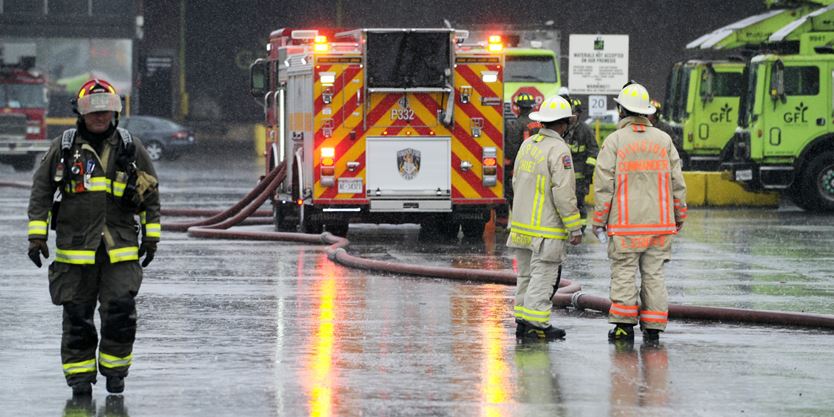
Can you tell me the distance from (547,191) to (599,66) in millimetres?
17982

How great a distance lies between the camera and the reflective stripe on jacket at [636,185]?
33.1 ft

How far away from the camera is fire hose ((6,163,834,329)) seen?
10.9 metres

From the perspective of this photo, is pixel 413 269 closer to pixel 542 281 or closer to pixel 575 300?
pixel 575 300

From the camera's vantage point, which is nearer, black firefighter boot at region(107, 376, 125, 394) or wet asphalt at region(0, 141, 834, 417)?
wet asphalt at region(0, 141, 834, 417)

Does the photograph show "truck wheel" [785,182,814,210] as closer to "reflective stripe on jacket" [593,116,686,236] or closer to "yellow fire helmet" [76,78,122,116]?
"reflective stripe on jacket" [593,116,686,236]

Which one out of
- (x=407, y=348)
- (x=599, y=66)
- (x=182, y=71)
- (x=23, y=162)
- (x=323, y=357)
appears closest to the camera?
(x=323, y=357)

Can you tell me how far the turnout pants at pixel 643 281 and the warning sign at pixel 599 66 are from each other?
58.2 ft

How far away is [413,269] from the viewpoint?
556 inches

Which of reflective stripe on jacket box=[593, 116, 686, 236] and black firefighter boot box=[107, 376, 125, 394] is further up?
reflective stripe on jacket box=[593, 116, 686, 236]

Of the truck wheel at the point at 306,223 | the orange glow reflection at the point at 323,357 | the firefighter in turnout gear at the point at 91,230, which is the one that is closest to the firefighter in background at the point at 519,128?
the truck wheel at the point at 306,223

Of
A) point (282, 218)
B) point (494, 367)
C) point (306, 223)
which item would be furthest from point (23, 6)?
point (494, 367)

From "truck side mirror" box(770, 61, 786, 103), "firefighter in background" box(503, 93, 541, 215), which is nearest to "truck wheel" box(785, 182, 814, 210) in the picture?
"truck side mirror" box(770, 61, 786, 103)

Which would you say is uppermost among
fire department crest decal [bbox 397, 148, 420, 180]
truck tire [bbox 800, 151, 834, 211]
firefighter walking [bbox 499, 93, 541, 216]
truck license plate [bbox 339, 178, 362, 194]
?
firefighter walking [bbox 499, 93, 541, 216]

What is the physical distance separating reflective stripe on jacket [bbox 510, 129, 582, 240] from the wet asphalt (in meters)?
0.73
